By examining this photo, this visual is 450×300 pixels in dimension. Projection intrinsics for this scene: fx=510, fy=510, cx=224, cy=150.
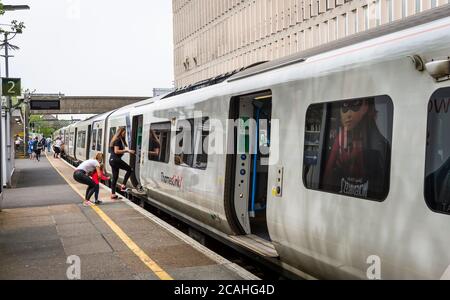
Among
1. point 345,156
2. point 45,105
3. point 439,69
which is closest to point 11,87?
point 45,105

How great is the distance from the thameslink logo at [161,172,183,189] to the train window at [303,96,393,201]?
13.3 feet

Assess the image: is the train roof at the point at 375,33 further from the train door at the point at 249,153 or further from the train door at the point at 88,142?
the train door at the point at 88,142

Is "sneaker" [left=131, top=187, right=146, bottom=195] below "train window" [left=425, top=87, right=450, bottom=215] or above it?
below

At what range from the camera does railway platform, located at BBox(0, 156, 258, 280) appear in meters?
5.61

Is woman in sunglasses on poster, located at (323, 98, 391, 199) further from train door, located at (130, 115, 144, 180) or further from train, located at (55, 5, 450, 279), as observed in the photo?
train door, located at (130, 115, 144, 180)

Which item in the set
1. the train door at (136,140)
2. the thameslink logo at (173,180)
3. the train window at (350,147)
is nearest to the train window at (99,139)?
the train door at (136,140)

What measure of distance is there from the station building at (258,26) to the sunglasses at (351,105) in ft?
82.3

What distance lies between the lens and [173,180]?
9.02 meters

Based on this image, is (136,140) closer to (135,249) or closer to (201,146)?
(201,146)

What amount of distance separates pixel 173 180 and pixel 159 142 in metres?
Answer: 1.45

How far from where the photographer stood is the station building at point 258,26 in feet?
109

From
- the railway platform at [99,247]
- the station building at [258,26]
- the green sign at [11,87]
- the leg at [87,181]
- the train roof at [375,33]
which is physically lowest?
the railway platform at [99,247]

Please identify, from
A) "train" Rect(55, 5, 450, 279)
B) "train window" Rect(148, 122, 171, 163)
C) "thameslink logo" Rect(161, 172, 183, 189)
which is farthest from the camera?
"train window" Rect(148, 122, 171, 163)

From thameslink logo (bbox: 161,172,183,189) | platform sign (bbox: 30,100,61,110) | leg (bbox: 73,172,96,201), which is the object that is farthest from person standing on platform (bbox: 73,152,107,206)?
platform sign (bbox: 30,100,61,110)
